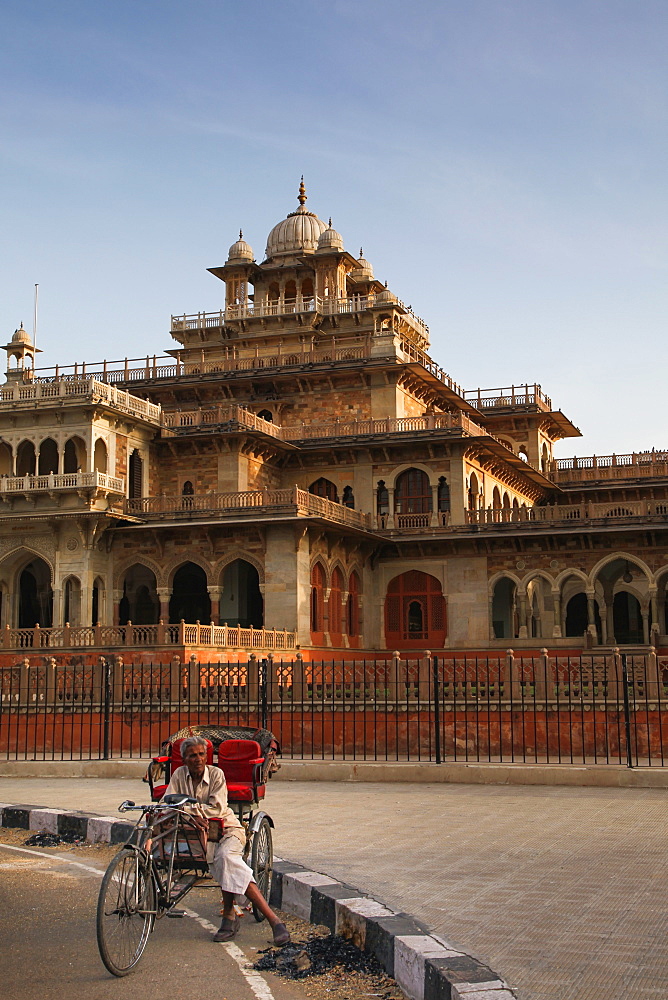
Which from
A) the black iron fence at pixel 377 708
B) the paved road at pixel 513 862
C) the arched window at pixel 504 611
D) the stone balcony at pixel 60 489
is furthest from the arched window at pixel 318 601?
the paved road at pixel 513 862

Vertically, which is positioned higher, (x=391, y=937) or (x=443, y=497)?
(x=443, y=497)

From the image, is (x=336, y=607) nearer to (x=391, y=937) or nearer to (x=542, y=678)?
(x=542, y=678)

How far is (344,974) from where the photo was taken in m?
6.35

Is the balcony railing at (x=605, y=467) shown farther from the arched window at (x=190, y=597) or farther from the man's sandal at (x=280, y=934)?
the man's sandal at (x=280, y=934)

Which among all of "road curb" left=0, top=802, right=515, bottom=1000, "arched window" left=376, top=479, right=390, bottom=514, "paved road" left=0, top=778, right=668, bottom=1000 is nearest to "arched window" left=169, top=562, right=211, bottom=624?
"arched window" left=376, top=479, right=390, bottom=514

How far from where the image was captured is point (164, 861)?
6.73m

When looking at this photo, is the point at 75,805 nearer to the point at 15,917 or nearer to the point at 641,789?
the point at 15,917

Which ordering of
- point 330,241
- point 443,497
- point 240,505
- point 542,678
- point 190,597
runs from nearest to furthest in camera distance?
point 542,678
point 240,505
point 190,597
point 443,497
point 330,241

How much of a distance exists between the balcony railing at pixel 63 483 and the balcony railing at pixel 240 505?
0.99 meters

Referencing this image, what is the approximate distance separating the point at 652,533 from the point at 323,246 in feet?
58.4

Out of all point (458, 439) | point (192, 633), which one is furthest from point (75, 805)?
point (458, 439)

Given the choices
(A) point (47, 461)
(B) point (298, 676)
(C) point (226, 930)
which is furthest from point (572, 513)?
(C) point (226, 930)

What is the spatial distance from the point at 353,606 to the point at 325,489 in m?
4.26

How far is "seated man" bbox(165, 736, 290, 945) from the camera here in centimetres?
673
